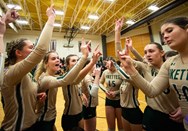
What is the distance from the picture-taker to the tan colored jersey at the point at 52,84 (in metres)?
1.94

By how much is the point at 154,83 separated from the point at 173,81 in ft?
0.67

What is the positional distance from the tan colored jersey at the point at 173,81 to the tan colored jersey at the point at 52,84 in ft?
2.63

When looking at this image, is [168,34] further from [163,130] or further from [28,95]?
[28,95]

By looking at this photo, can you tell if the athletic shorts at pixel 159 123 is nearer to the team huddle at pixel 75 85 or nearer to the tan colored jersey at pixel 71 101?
the team huddle at pixel 75 85

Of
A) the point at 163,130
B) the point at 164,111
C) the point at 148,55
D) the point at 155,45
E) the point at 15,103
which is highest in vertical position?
the point at 155,45

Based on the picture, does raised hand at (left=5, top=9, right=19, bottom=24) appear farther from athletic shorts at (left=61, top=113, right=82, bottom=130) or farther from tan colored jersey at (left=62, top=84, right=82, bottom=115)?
athletic shorts at (left=61, top=113, right=82, bottom=130)

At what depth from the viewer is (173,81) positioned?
1.46 meters

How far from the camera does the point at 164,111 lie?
1950 mm

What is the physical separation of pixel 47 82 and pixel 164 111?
5.23 ft

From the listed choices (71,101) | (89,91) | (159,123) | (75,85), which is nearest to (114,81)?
(89,91)

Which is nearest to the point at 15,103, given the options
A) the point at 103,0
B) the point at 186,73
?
the point at 186,73

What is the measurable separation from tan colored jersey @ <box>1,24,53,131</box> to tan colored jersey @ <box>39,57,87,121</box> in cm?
34

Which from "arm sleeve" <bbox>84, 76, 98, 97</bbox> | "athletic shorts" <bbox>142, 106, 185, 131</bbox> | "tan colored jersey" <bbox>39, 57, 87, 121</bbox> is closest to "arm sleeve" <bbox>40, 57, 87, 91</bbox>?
"tan colored jersey" <bbox>39, 57, 87, 121</bbox>

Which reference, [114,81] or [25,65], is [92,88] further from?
[25,65]
